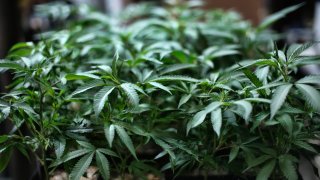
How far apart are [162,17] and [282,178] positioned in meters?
1.26

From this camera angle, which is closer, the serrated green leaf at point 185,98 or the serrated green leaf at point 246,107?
the serrated green leaf at point 246,107

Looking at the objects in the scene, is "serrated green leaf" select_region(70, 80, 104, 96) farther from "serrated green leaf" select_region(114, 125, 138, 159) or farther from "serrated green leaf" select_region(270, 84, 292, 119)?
"serrated green leaf" select_region(270, 84, 292, 119)

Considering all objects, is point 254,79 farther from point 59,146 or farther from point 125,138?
point 59,146

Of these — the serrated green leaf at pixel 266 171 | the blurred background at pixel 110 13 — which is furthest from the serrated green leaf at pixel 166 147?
the blurred background at pixel 110 13

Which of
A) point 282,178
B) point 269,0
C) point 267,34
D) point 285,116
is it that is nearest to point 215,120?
point 285,116

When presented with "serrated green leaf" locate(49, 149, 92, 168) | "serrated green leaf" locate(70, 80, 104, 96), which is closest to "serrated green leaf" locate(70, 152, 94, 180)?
"serrated green leaf" locate(49, 149, 92, 168)

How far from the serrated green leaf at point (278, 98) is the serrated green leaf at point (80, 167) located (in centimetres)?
37

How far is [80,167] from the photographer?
748mm

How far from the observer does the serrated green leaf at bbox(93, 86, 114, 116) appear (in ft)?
2.39

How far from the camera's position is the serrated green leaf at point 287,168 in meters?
0.73

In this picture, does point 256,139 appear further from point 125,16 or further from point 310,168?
point 125,16

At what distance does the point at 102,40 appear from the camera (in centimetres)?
142

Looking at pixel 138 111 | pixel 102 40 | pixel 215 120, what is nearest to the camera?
pixel 215 120

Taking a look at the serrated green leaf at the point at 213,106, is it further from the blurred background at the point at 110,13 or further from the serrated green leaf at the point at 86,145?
the blurred background at the point at 110,13
